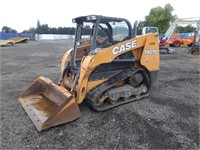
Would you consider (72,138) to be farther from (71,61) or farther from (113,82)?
(71,61)

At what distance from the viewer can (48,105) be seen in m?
3.96

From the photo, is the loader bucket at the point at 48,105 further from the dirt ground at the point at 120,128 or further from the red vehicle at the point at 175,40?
the red vehicle at the point at 175,40

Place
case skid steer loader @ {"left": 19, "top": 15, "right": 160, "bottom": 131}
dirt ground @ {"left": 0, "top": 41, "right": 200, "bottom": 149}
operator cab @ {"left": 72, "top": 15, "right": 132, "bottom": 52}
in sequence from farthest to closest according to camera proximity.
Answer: operator cab @ {"left": 72, "top": 15, "right": 132, "bottom": 52}, case skid steer loader @ {"left": 19, "top": 15, "right": 160, "bottom": 131}, dirt ground @ {"left": 0, "top": 41, "right": 200, "bottom": 149}

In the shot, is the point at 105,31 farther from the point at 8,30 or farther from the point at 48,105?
the point at 8,30

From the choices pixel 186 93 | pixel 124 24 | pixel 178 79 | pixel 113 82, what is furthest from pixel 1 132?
pixel 178 79

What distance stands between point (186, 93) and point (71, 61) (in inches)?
124

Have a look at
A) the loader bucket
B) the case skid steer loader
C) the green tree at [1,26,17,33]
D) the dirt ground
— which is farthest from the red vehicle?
the green tree at [1,26,17,33]

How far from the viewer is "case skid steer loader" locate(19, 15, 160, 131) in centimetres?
375

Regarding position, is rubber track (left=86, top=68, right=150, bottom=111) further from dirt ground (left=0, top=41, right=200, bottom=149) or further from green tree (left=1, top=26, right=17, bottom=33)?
green tree (left=1, top=26, right=17, bottom=33)

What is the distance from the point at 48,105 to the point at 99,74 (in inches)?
48.9

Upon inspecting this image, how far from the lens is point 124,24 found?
457 centimetres

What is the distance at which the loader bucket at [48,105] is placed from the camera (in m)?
3.30

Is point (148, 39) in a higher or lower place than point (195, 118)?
higher

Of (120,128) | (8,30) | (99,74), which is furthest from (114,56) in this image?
(8,30)
